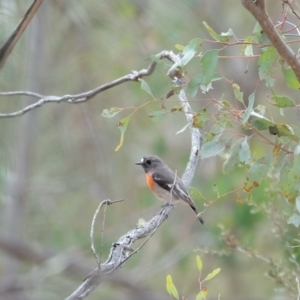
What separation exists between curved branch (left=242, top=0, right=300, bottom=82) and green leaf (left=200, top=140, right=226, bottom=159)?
327 millimetres

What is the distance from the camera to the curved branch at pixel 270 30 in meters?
1.45

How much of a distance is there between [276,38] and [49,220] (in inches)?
194

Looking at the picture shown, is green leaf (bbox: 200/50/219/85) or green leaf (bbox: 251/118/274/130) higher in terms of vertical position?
green leaf (bbox: 200/50/219/85)

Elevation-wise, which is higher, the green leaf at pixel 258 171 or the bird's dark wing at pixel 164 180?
the green leaf at pixel 258 171

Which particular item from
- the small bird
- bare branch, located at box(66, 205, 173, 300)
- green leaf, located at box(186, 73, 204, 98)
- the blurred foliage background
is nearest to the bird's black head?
the small bird

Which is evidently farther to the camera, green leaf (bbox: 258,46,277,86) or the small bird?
the small bird

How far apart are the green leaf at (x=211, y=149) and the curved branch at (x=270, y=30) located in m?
0.33

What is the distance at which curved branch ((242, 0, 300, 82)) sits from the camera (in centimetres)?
145

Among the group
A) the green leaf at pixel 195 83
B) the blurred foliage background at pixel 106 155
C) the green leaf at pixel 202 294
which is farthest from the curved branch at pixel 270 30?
the blurred foliage background at pixel 106 155

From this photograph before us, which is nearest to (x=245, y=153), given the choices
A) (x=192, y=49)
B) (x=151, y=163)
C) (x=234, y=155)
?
(x=234, y=155)

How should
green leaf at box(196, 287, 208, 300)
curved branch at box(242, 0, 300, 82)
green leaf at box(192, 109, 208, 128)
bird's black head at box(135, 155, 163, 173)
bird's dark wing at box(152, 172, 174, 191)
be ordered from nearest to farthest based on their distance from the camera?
curved branch at box(242, 0, 300, 82) → green leaf at box(196, 287, 208, 300) → green leaf at box(192, 109, 208, 128) → bird's dark wing at box(152, 172, 174, 191) → bird's black head at box(135, 155, 163, 173)

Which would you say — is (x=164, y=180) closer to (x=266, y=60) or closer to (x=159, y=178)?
(x=159, y=178)

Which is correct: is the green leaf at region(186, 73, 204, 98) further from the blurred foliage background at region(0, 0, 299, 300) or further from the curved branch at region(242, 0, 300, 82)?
the blurred foliage background at region(0, 0, 299, 300)

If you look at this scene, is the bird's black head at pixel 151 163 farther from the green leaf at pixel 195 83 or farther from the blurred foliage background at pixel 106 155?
the green leaf at pixel 195 83
